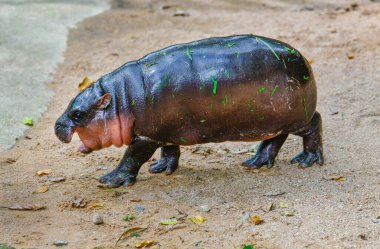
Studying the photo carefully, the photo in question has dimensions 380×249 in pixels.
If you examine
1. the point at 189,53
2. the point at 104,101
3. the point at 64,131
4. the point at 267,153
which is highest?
the point at 189,53

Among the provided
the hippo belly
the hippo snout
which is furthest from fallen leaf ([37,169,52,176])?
the hippo belly

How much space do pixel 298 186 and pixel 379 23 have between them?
4.60m

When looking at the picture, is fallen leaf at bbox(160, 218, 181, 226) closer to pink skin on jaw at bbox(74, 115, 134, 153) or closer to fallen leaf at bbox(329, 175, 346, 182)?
pink skin on jaw at bbox(74, 115, 134, 153)

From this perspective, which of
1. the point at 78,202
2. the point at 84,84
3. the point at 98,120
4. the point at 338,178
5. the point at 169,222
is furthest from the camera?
the point at 84,84

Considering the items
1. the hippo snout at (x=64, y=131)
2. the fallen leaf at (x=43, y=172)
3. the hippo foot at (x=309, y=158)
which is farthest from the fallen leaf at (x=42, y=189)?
the hippo foot at (x=309, y=158)

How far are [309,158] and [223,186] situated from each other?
2.63 ft

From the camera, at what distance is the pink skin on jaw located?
475cm

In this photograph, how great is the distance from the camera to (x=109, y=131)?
4.76 m

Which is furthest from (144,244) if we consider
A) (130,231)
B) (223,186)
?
(223,186)

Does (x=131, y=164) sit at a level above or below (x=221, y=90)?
below

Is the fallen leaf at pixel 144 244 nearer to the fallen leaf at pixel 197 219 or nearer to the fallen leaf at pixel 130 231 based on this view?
the fallen leaf at pixel 130 231

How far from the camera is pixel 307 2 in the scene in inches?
405

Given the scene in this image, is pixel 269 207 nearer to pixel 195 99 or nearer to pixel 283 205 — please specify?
pixel 283 205

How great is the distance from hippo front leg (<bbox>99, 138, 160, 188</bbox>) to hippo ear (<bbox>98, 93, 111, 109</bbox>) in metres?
0.34
